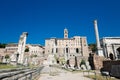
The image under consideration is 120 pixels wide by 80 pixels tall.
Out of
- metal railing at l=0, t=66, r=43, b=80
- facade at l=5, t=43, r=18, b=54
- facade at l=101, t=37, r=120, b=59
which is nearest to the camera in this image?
metal railing at l=0, t=66, r=43, b=80

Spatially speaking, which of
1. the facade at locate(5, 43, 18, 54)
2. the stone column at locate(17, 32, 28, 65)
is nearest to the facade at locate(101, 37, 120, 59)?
the stone column at locate(17, 32, 28, 65)

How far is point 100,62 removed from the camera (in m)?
25.1

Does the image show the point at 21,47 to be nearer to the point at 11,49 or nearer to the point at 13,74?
the point at 13,74

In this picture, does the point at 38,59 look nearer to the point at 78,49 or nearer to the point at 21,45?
the point at 21,45

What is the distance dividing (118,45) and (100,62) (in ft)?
107

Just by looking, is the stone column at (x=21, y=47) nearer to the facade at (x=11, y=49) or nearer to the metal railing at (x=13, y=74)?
the metal railing at (x=13, y=74)

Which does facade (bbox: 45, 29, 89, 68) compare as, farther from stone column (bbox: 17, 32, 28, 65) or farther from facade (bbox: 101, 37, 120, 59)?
stone column (bbox: 17, 32, 28, 65)

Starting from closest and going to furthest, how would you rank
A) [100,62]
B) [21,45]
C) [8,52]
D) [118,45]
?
[100,62], [21,45], [118,45], [8,52]

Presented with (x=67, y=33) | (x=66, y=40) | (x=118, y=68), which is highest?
(x=67, y=33)

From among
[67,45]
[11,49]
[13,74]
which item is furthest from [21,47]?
[11,49]

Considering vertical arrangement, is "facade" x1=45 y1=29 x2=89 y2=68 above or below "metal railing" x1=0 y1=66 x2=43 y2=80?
above

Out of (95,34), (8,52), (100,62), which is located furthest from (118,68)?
(8,52)

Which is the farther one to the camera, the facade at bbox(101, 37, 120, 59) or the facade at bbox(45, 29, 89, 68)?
the facade at bbox(45, 29, 89, 68)

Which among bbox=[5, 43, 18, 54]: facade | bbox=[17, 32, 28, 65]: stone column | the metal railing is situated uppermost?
bbox=[5, 43, 18, 54]: facade
